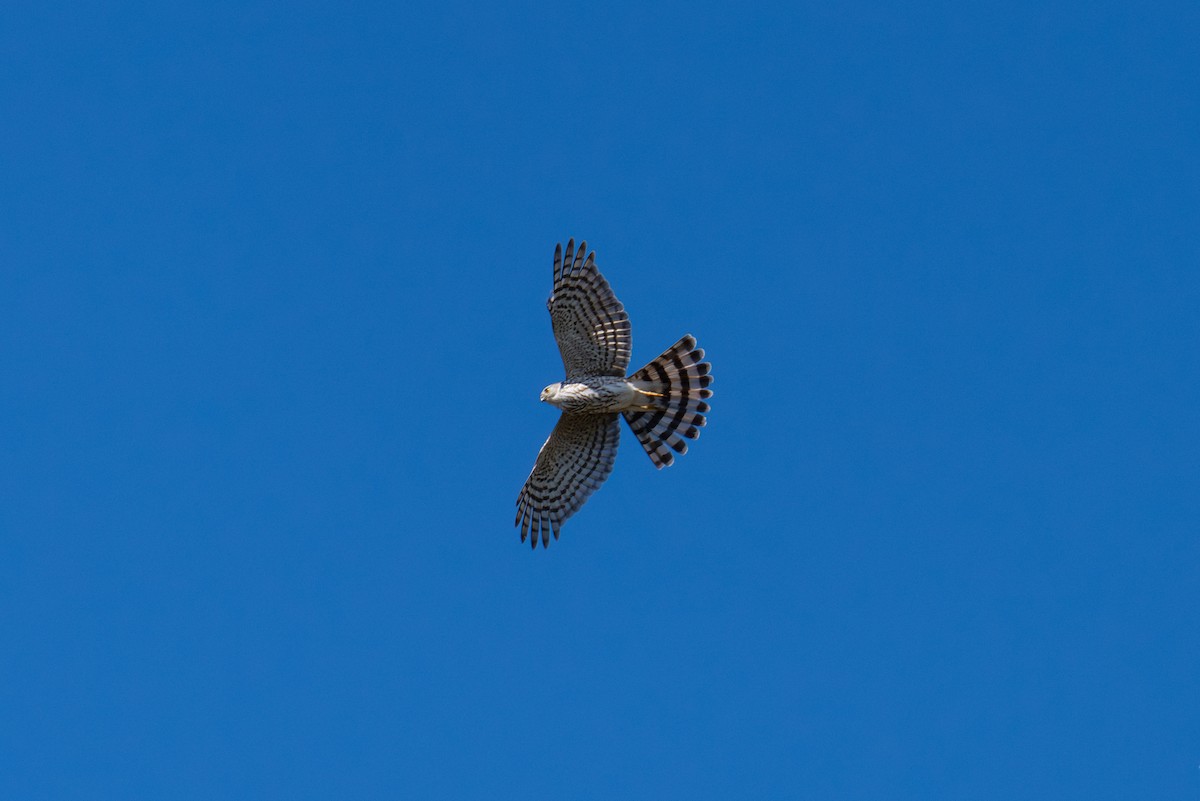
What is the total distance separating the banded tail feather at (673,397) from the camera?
2128 centimetres

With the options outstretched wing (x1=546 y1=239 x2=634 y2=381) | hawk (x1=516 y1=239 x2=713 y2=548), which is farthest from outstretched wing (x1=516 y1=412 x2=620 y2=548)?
outstretched wing (x1=546 y1=239 x2=634 y2=381)

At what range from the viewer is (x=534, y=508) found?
22.7 m

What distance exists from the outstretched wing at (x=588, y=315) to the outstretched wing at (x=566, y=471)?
0.97m

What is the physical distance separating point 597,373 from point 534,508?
7.78 ft

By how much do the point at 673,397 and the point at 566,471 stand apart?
1964 millimetres

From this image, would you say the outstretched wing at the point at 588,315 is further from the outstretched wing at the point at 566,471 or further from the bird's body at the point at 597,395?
the outstretched wing at the point at 566,471

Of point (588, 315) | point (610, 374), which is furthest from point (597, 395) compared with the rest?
point (588, 315)

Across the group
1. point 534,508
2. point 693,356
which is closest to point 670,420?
point 693,356

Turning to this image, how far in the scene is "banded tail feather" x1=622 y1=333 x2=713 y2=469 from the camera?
21.3m

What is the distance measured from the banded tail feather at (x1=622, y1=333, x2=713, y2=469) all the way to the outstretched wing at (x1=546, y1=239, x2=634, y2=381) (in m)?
0.47

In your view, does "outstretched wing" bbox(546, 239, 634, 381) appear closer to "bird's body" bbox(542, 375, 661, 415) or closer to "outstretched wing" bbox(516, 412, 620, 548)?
"bird's body" bbox(542, 375, 661, 415)

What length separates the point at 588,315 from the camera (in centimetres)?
2120

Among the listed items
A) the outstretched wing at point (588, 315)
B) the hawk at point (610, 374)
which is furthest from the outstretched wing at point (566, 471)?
the outstretched wing at point (588, 315)

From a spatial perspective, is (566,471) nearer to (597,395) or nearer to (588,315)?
(597,395)
